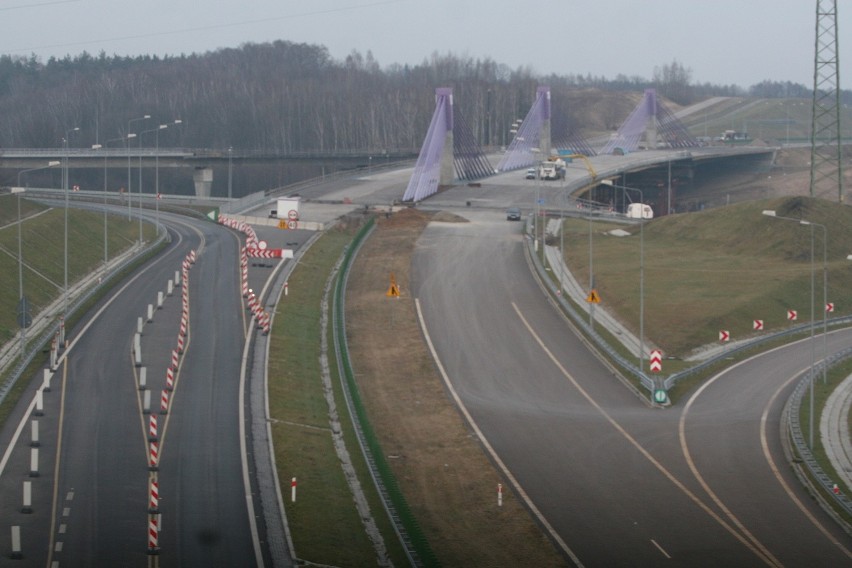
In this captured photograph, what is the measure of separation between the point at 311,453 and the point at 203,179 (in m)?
92.0

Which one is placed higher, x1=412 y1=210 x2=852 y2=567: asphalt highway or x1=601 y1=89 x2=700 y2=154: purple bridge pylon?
x1=601 y1=89 x2=700 y2=154: purple bridge pylon

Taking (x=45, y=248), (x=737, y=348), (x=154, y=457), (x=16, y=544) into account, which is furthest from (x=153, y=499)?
(x=45, y=248)

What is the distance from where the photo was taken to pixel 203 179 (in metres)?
120

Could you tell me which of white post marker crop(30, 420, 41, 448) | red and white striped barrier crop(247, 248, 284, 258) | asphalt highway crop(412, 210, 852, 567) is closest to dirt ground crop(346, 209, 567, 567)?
asphalt highway crop(412, 210, 852, 567)

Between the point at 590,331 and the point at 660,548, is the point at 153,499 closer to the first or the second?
the point at 660,548

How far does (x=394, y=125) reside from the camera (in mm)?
160375

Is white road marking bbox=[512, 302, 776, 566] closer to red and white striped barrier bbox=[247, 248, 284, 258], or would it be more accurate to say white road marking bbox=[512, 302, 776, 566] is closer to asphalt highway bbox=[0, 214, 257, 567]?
asphalt highway bbox=[0, 214, 257, 567]

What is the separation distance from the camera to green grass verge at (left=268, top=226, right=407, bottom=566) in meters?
24.1

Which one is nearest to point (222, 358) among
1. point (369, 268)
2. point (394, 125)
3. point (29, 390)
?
point (29, 390)

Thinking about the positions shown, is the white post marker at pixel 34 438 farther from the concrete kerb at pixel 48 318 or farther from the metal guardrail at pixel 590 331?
the metal guardrail at pixel 590 331

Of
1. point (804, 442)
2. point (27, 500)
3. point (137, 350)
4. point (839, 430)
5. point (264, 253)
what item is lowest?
point (839, 430)

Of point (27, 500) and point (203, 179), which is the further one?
point (203, 179)

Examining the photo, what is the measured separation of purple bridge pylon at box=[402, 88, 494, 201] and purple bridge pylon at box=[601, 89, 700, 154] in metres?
39.6

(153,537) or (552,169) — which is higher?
(552,169)
